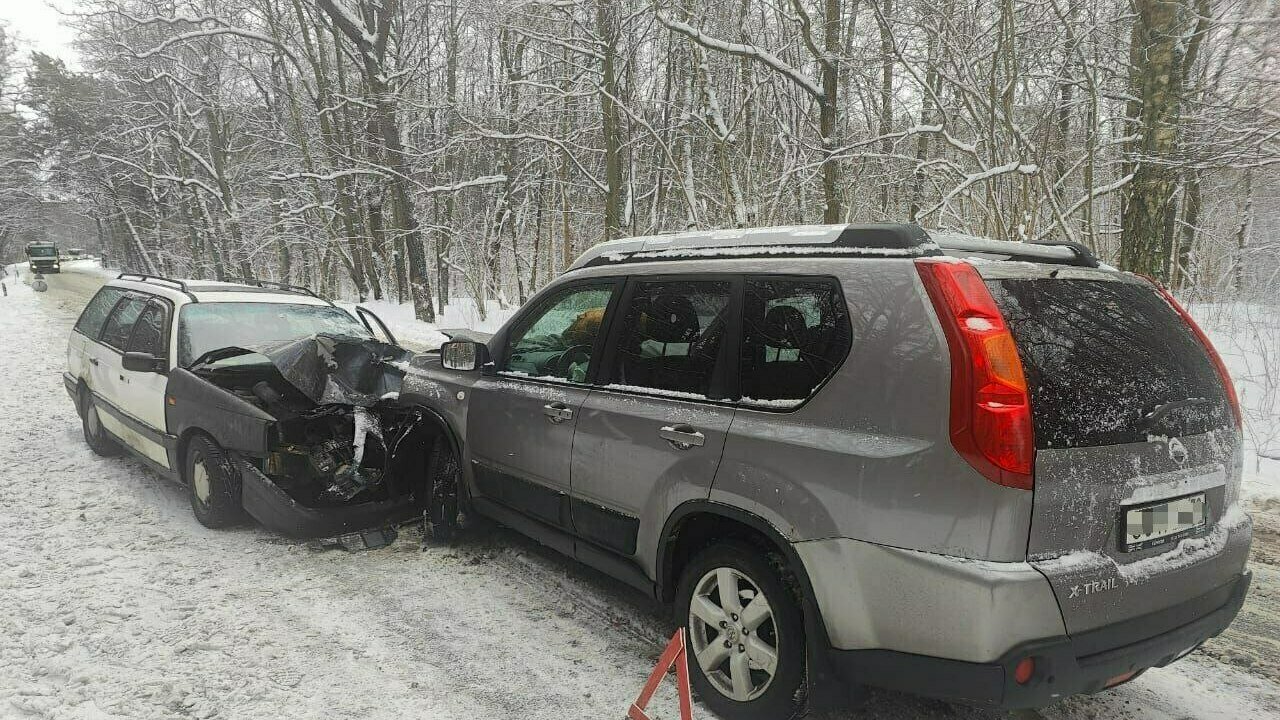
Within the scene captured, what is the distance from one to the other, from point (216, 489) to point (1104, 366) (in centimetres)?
503

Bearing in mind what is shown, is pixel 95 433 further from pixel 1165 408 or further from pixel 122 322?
pixel 1165 408

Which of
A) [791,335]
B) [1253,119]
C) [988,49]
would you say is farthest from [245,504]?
[988,49]

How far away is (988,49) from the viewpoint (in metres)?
10.4

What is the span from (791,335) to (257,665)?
2.78 meters

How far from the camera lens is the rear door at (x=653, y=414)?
2.73 meters

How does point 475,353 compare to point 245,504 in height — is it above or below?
above

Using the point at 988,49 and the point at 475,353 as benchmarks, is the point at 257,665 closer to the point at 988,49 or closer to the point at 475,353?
the point at 475,353

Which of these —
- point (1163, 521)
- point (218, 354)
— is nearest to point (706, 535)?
point (1163, 521)

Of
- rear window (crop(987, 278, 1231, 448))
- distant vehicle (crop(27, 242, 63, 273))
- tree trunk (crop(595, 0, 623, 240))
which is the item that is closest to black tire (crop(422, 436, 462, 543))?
rear window (crop(987, 278, 1231, 448))

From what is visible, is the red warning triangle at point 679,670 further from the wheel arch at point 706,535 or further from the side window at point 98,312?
the side window at point 98,312

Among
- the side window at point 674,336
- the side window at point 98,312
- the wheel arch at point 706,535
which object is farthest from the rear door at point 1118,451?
the side window at point 98,312

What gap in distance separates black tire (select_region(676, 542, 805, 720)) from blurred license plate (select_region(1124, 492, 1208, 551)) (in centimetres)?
107

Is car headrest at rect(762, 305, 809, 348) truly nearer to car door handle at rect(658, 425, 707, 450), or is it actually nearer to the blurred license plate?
car door handle at rect(658, 425, 707, 450)

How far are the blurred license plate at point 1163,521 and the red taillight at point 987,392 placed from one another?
0.47 m
